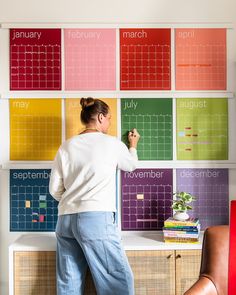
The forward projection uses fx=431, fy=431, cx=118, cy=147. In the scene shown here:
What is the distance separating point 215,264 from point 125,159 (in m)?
0.88

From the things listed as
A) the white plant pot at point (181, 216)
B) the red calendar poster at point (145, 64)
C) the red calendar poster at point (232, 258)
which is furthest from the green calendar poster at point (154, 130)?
the red calendar poster at point (232, 258)

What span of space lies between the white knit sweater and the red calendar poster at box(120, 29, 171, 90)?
1.98 ft

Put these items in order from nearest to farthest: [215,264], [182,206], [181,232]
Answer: [215,264] → [181,232] → [182,206]

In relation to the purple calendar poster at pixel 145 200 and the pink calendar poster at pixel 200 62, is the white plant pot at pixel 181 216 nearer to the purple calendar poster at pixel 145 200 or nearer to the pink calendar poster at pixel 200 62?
the purple calendar poster at pixel 145 200

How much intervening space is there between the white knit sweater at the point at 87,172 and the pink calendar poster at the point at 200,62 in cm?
79

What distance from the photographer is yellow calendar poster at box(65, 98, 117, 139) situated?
2.96m

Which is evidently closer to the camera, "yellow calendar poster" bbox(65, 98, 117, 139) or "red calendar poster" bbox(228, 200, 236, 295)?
"red calendar poster" bbox(228, 200, 236, 295)

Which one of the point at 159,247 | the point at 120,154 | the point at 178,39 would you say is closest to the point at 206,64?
the point at 178,39

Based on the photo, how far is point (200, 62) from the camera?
117 inches

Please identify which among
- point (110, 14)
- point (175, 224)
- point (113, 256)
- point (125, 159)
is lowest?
point (113, 256)

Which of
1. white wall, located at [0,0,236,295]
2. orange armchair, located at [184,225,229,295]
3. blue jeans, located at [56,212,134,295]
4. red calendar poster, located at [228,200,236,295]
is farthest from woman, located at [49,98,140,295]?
red calendar poster, located at [228,200,236,295]

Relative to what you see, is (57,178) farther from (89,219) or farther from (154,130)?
(154,130)

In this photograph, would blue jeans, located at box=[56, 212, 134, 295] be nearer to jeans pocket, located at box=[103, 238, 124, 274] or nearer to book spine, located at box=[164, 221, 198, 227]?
jeans pocket, located at box=[103, 238, 124, 274]

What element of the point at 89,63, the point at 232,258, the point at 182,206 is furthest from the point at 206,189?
the point at 232,258
